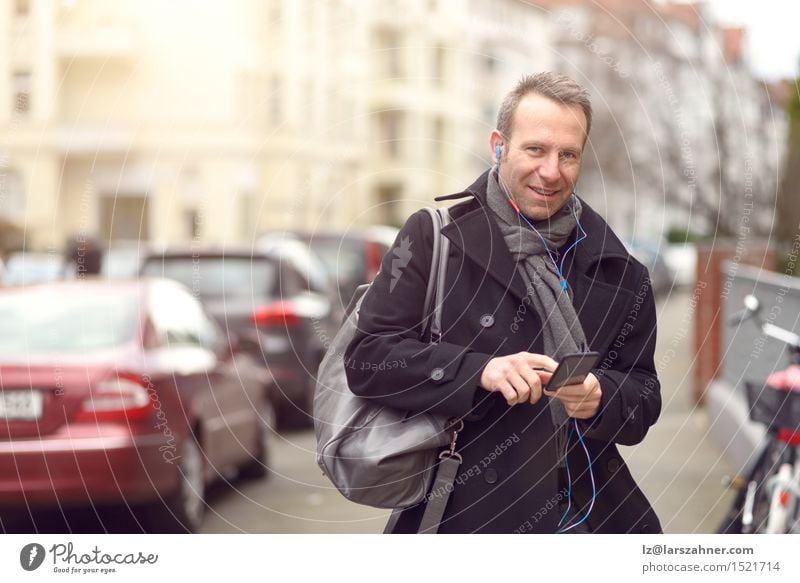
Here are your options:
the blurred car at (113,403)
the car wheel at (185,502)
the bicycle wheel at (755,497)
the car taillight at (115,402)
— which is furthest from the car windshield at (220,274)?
the bicycle wheel at (755,497)

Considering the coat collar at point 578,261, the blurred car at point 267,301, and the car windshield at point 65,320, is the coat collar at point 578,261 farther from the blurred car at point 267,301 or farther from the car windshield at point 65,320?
the blurred car at point 267,301

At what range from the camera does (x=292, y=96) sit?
17.4m

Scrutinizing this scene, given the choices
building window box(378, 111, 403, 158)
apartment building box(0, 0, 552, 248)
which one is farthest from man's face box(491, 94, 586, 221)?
building window box(378, 111, 403, 158)

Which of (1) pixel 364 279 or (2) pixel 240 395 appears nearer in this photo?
(2) pixel 240 395

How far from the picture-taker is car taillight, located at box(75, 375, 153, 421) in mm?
6336

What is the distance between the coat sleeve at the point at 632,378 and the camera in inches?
119

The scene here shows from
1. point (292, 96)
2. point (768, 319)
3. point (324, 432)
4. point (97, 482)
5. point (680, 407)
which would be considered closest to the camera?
point (324, 432)

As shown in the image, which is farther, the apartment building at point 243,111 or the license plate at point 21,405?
the apartment building at point 243,111

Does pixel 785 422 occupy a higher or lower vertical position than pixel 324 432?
lower

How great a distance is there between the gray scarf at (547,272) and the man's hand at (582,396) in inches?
4.7

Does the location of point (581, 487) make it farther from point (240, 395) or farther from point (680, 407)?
point (680, 407)

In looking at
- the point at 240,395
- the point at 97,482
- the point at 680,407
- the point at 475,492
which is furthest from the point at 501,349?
the point at 680,407

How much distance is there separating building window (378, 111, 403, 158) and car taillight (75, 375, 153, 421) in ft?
18.0

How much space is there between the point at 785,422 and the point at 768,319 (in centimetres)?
162
